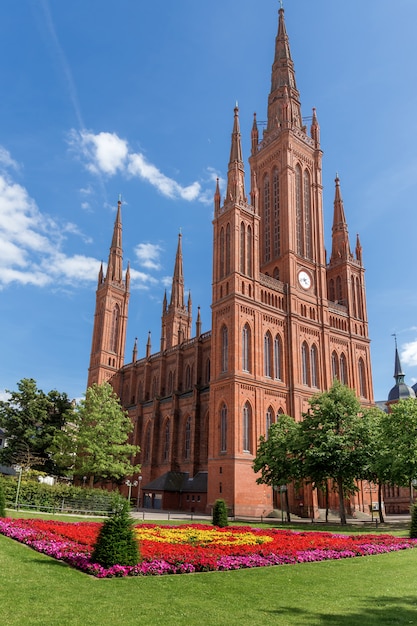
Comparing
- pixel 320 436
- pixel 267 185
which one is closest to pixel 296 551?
pixel 320 436

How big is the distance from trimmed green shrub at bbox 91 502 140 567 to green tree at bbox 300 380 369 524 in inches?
951

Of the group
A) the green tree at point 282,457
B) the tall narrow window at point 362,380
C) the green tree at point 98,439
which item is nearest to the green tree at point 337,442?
the green tree at point 282,457

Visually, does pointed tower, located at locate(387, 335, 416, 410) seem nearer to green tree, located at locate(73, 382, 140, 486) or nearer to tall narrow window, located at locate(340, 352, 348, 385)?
tall narrow window, located at locate(340, 352, 348, 385)

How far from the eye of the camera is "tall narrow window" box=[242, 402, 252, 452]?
50.2m

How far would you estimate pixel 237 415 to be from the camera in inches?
1965

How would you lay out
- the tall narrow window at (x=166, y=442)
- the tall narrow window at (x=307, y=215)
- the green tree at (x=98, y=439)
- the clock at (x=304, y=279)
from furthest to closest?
the tall narrow window at (x=166, y=442), the tall narrow window at (x=307, y=215), the clock at (x=304, y=279), the green tree at (x=98, y=439)

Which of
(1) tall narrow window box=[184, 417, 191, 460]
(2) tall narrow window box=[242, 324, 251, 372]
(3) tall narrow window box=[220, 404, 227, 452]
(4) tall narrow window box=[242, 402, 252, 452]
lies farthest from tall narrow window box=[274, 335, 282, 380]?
(1) tall narrow window box=[184, 417, 191, 460]

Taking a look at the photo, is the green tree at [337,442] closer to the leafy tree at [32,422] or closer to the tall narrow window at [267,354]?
the tall narrow window at [267,354]

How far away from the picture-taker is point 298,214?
219ft

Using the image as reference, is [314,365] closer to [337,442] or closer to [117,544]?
[337,442]

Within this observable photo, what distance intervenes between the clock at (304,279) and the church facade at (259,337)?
0.23m

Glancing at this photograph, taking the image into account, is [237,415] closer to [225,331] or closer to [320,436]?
[225,331]

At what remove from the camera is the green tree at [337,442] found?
3659 cm

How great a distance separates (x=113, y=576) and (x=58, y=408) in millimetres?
49348
